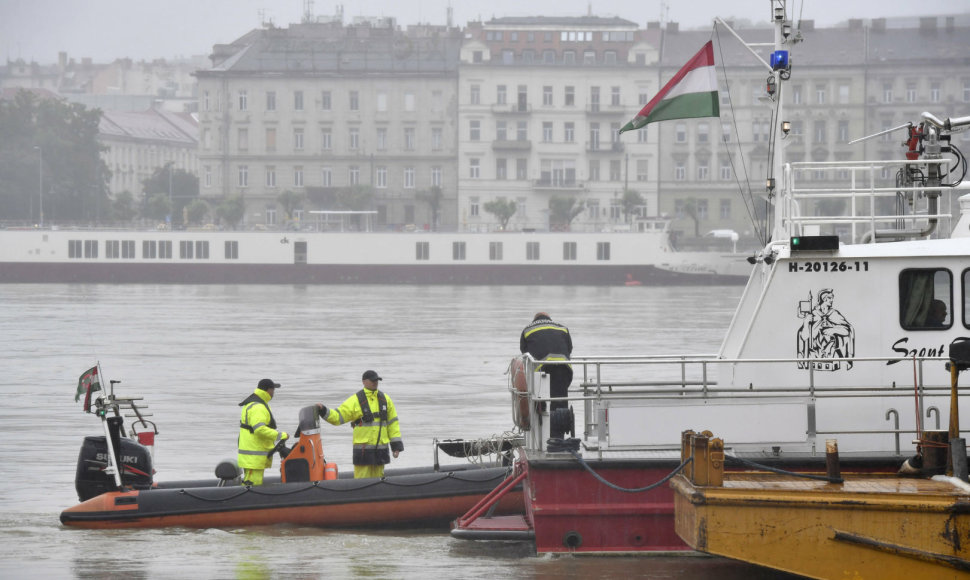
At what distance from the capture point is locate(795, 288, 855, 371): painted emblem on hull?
11.4 m

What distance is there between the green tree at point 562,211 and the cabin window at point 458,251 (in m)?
15.0

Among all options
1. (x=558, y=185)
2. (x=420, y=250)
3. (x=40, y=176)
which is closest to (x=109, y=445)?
(x=420, y=250)

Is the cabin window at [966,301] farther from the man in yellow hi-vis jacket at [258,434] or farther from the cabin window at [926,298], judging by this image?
the man in yellow hi-vis jacket at [258,434]

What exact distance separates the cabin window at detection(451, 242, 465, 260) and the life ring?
242ft

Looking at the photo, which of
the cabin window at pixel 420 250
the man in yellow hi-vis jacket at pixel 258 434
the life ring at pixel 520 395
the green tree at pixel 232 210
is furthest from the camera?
the green tree at pixel 232 210

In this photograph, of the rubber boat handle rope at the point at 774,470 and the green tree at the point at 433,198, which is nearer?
→ the rubber boat handle rope at the point at 774,470

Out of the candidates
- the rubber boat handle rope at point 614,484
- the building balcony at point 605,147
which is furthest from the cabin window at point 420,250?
the rubber boat handle rope at point 614,484

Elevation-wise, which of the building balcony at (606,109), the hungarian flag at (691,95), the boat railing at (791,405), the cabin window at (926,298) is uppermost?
the building balcony at (606,109)

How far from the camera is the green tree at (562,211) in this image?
100312 mm

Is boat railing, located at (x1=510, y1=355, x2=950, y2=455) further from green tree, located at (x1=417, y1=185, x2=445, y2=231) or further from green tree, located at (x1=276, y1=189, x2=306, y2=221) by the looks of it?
green tree, located at (x1=417, y1=185, x2=445, y2=231)

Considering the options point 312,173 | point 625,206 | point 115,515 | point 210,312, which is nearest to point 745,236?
point 625,206

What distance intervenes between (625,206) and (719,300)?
3442 cm

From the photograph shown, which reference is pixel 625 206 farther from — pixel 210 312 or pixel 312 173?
pixel 210 312

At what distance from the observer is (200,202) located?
3856 inches
